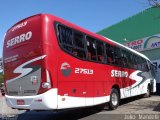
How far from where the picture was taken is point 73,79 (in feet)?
31.9

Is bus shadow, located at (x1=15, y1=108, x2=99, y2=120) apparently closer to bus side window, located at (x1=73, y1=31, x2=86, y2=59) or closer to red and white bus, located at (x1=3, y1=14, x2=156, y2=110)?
red and white bus, located at (x1=3, y1=14, x2=156, y2=110)

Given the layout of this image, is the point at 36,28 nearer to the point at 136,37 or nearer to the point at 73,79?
the point at 73,79

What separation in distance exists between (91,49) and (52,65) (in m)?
2.60

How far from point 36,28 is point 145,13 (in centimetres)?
1677

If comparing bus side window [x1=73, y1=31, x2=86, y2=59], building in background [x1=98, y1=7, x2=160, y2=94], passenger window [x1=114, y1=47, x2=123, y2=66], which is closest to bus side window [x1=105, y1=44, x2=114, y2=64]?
passenger window [x1=114, y1=47, x2=123, y2=66]

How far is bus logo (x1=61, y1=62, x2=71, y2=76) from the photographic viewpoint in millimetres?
9320

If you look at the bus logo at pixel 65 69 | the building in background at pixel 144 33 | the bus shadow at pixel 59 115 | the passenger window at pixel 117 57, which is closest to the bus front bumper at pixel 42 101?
the bus logo at pixel 65 69

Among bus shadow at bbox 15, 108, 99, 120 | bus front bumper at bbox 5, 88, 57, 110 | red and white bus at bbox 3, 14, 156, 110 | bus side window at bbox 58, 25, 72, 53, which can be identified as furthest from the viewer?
bus shadow at bbox 15, 108, 99, 120

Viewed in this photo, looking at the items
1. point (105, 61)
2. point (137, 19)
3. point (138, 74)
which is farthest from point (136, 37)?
point (105, 61)

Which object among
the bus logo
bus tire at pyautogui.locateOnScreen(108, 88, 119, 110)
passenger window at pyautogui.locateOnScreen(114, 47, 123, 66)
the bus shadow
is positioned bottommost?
the bus shadow

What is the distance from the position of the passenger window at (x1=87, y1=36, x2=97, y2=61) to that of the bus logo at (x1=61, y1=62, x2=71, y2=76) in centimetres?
146

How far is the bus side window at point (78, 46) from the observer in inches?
396

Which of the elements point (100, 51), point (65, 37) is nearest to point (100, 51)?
point (100, 51)

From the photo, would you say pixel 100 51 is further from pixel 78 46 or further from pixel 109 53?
pixel 78 46
